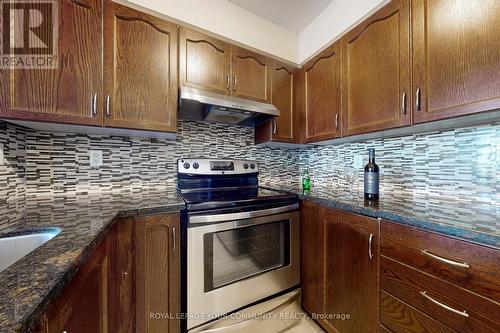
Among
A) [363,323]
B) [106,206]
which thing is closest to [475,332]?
[363,323]

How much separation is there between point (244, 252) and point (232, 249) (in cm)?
9

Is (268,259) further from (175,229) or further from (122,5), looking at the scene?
(122,5)

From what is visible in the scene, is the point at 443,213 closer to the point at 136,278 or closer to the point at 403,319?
the point at 403,319

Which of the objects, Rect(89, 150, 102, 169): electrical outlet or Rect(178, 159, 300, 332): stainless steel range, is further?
Rect(89, 150, 102, 169): electrical outlet

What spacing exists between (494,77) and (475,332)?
97cm

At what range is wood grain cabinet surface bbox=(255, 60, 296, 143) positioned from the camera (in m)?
1.81

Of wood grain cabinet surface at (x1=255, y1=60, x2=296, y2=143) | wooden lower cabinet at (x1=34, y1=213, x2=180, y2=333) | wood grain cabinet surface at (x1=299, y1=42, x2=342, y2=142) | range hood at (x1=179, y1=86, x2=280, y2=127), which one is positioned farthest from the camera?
wood grain cabinet surface at (x1=255, y1=60, x2=296, y2=143)

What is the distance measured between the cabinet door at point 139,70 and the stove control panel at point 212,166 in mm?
387

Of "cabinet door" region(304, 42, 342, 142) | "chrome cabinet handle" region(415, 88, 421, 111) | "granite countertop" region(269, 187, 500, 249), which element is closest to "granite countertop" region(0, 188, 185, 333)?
"granite countertop" region(269, 187, 500, 249)

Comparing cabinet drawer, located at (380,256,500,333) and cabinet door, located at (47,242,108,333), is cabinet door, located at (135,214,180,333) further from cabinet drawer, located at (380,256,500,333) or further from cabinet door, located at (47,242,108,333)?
cabinet drawer, located at (380,256,500,333)

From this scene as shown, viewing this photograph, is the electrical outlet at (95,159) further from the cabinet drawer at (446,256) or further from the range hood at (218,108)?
the cabinet drawer at (446,256)

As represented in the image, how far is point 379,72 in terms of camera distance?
49.3 inches

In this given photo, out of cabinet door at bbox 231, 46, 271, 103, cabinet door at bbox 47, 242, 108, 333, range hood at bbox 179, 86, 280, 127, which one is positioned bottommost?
cabinet door at bbox 47, 242, 108, 333

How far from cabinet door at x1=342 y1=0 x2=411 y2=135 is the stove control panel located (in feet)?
3.04
